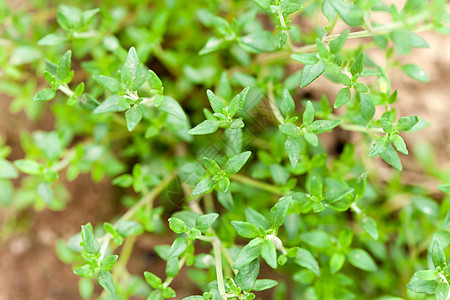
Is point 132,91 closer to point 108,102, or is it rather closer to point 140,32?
point 108,102

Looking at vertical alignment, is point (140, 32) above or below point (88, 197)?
above

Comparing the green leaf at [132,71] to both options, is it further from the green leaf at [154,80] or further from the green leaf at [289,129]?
the green leaf at [289,129]

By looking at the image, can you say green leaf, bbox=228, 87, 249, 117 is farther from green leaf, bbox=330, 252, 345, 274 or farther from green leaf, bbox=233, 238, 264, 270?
green leaf, bbox=330, 252, 345, 274

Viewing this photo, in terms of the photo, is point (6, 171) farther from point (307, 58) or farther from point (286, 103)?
Answer: point (307, 58)

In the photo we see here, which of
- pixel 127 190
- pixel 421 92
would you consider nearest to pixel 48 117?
pixel 127 190

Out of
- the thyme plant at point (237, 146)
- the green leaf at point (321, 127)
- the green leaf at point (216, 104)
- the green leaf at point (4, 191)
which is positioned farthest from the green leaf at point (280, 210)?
the green leaf at point (4, 191)

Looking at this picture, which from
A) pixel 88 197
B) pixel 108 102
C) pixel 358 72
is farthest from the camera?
pixel 88 197

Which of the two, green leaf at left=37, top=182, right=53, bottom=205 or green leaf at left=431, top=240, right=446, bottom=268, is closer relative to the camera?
green leaf at left=431, top=240, right=446, bottom=268

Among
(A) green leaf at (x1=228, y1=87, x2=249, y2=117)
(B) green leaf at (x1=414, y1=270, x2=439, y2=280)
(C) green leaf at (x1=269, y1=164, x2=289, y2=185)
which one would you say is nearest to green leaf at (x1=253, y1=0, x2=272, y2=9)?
(A) green leaf at (x1=228, y1=87, x2=249, y2=117)
